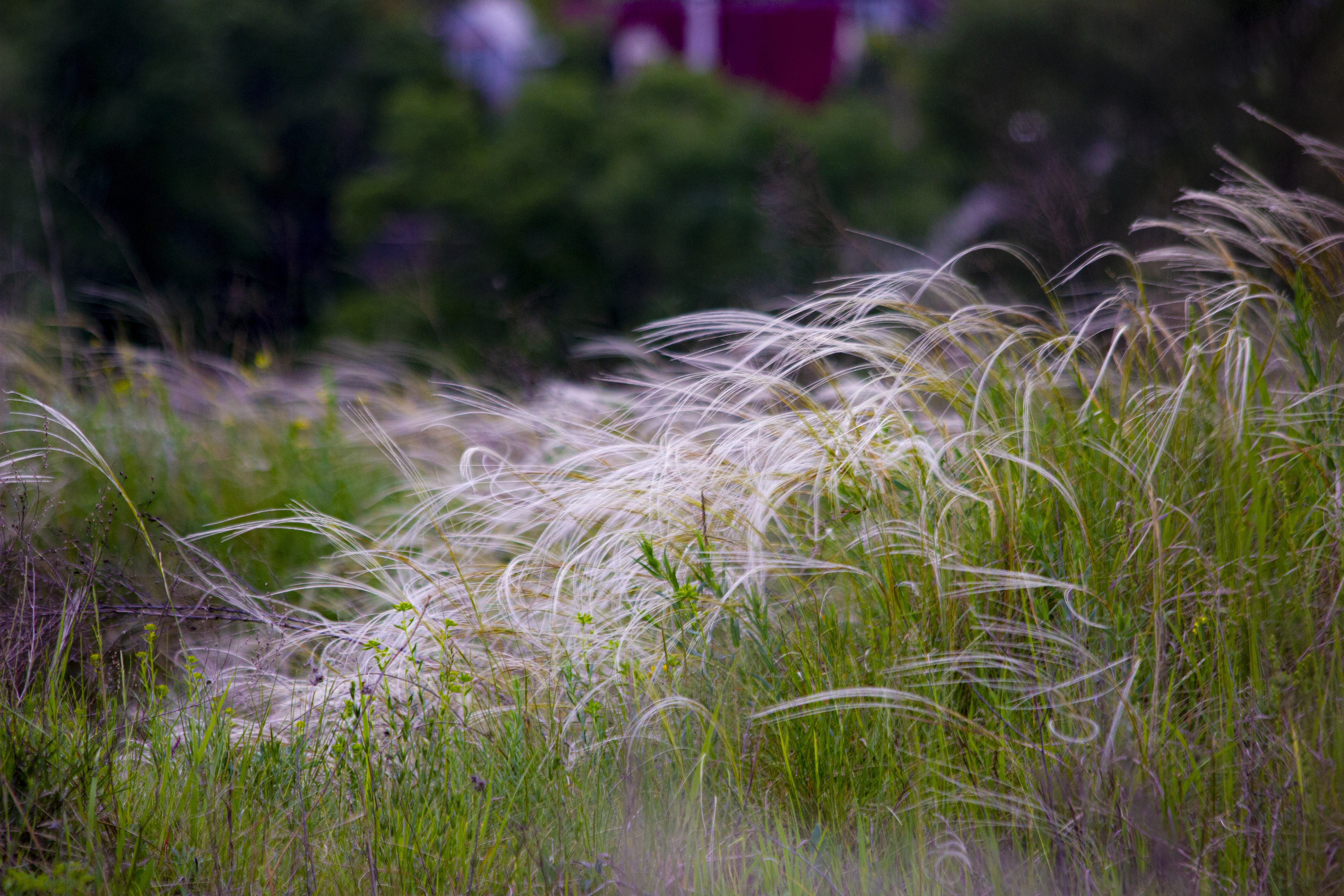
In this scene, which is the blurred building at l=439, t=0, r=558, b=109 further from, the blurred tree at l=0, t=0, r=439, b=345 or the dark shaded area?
the blurred tree at l=0, t=0, r=439, b=345

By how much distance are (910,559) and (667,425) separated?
797 millimetres

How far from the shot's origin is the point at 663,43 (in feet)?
92.4

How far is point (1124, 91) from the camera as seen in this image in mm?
13586

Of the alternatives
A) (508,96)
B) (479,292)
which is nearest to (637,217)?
(479,292)

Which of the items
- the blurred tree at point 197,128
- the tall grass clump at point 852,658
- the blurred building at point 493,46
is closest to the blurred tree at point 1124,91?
the tall grass clump at point 852,658

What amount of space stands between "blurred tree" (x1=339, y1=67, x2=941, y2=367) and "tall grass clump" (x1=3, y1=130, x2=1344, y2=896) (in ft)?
38.2

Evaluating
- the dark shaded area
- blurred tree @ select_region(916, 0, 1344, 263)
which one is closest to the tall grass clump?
blurred tree @ select_region(916, 0, 1344, 263)

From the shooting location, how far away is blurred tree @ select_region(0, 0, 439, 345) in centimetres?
1505

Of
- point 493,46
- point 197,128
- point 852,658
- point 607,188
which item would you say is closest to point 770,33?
point 493,46

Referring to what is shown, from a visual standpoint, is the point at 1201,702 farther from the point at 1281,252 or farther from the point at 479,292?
the point at 479,292

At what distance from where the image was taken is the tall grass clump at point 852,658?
6.56ft

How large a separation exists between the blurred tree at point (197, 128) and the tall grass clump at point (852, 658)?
8.80 metres

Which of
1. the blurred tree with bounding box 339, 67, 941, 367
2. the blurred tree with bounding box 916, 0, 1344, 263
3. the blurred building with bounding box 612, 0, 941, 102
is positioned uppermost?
the blurred building with bounding box 612, 0, 941, 102

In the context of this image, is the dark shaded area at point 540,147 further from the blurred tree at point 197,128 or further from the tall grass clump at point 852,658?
the tall grass clump at point 852,658
